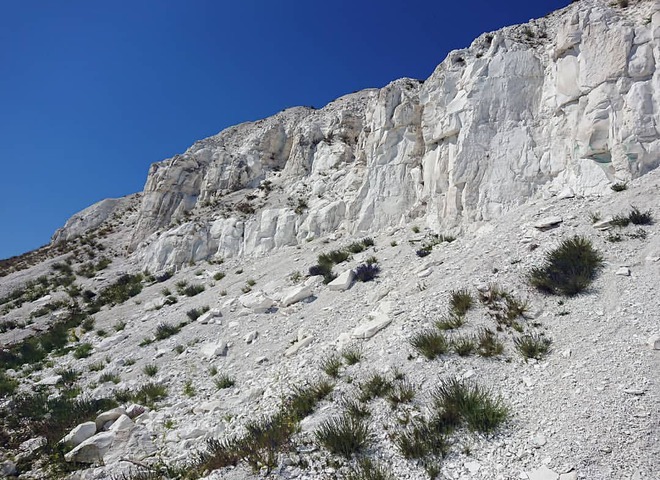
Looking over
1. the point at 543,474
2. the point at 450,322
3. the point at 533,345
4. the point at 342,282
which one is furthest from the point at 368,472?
the point at 342,282

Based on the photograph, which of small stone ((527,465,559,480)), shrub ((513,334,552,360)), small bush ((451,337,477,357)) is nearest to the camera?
small stone ((527,465,559,480))

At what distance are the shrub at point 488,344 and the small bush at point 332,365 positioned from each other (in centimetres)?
266

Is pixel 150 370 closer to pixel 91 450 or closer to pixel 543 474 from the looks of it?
pixel 91 450

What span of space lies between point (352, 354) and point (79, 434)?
5.50 m

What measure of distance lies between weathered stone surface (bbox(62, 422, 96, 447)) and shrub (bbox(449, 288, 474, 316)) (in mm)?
7651

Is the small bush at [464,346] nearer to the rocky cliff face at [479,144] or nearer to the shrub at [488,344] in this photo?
the shrub at [488,344]

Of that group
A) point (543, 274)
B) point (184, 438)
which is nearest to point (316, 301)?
point (184, 438)

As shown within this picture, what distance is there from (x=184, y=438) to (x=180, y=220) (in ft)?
77.8

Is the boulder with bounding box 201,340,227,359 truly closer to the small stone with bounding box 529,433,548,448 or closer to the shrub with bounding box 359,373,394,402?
the shrub with bounding box 359,373,394,402

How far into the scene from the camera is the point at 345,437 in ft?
16.5

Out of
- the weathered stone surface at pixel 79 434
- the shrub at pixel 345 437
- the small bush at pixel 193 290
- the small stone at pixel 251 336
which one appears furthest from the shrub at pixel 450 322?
the small bush at pixel 193 290

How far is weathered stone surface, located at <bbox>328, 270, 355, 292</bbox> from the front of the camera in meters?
11.5

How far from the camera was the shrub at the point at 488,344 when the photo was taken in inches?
247

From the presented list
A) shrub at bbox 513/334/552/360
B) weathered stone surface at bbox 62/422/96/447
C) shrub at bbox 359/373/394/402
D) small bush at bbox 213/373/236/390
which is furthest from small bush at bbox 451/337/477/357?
weathered stone surface at bbox 62/422/96/447
